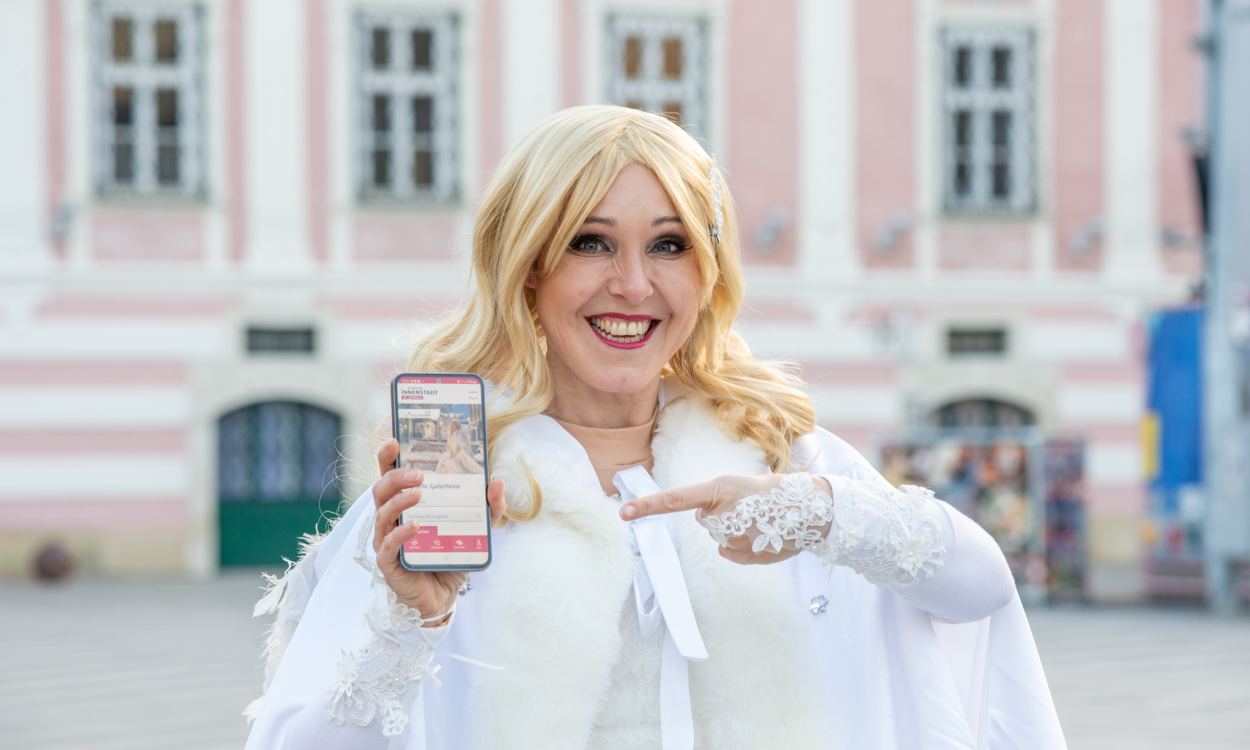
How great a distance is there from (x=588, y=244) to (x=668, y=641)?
556mm

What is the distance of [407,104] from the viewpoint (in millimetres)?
19625

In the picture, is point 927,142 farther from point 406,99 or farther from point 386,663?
point 386,663

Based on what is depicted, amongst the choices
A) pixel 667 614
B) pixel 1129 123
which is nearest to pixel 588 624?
pixel 667 614

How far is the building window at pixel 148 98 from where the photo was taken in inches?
748

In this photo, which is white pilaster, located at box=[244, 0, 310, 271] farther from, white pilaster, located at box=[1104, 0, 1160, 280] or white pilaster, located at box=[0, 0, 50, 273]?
white pilaster, located at box=[1104, 0, 1160, 280]

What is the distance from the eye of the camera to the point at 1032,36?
20.4m

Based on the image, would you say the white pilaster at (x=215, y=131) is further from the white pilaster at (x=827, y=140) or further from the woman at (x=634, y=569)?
the woman at (x=634, y=569)

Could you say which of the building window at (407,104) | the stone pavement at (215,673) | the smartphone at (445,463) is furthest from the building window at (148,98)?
the smartphone at (445,463)

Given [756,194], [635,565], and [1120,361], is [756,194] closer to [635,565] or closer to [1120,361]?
[1120,361]

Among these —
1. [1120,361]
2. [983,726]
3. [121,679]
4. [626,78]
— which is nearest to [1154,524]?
[1120,361]

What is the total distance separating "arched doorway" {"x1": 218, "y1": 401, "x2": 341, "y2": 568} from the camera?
19156 mm

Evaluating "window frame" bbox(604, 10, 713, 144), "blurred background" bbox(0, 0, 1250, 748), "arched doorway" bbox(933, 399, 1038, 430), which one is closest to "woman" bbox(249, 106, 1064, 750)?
"blurred background" bbox(0, 0, 1250, 748)

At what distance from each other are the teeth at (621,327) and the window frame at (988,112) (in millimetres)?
18040

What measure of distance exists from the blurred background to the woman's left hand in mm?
14058
